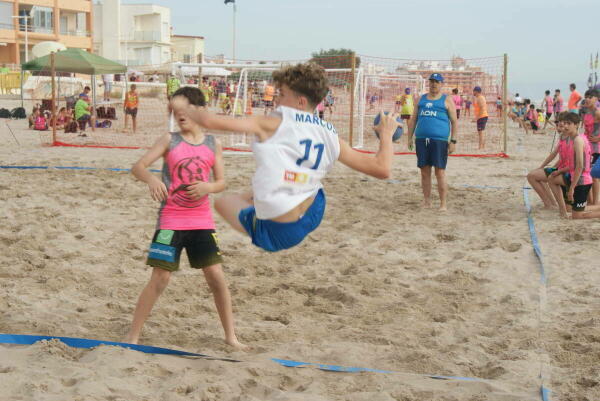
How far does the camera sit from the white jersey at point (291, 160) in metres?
3.29

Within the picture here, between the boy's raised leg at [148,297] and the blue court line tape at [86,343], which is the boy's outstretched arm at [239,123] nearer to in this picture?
the boy's raised leg at [148,297]

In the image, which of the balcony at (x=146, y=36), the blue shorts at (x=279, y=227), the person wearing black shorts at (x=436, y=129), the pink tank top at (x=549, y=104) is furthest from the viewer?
the balcony at (x=146, y=36)

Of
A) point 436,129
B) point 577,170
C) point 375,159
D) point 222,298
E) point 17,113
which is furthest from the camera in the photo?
point 17,113

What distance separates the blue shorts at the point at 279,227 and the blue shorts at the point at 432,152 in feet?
16.3

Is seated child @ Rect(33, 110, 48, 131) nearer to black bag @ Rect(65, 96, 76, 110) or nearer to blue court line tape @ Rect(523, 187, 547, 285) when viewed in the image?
black bag @ Rect(65, 96, 76, 110)

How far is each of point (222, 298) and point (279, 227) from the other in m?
0.72

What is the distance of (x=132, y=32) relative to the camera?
73625mm

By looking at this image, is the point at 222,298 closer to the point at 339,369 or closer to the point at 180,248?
the point at 180,248

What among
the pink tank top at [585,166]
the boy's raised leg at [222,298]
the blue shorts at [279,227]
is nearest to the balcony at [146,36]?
the pink tank top at [585,166]

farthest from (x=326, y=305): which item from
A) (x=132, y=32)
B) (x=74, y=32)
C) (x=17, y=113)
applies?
(x=132, y=32)

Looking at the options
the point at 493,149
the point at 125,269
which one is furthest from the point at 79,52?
the point at 125,269

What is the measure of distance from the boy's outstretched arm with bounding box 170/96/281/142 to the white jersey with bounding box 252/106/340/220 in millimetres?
37

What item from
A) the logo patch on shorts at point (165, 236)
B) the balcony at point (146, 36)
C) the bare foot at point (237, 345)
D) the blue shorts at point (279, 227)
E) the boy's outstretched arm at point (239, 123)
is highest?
the balcony at point (146, 36)

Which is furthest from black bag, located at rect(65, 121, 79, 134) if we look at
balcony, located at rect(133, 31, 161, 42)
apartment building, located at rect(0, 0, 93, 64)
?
balcony, located at rect(133, 31, 161, 42)
